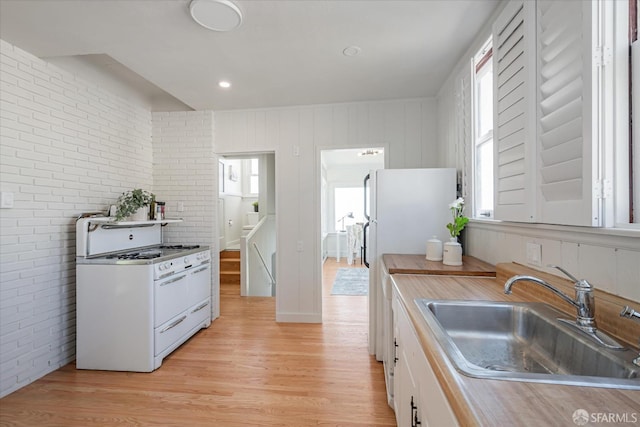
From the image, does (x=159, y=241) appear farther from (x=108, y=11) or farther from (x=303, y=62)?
(x=303, y=62)

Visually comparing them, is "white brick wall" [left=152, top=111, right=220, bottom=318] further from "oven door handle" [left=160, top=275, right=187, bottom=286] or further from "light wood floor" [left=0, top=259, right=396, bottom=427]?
"light wood floor" [left=0, top=259, right=396, bottom=427]

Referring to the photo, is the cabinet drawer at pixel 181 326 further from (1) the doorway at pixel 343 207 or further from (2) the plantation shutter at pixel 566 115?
(1) the doorway at pixel 343 207

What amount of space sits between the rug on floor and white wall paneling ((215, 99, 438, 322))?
1.25 metres

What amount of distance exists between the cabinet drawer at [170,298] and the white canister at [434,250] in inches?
87.7

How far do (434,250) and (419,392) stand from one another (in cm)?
129

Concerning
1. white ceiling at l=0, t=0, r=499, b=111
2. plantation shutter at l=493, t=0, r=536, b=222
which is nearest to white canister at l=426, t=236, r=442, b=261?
Result: plantation shutter at l=493, t=0, r=536, b=222

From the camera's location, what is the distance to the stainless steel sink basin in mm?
716

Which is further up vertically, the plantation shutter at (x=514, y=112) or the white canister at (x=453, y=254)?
the plantation shutter at (x=514, y=112)

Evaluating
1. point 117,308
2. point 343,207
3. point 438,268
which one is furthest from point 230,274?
point 438,268

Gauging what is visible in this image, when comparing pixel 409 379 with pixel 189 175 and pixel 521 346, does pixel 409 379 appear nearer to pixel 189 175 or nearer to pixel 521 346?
pixel 521 346

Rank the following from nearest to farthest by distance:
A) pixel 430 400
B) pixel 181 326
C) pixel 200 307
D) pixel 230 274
A: pixel 430 400 → pixel 181 326 → pixel 200 307 → pixel 230 274

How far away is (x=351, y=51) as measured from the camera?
2174 millimetres

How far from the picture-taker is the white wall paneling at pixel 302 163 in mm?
3273

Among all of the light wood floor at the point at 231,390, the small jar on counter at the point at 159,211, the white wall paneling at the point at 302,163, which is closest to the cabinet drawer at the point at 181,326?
the light wood floor at the point at 231,390
